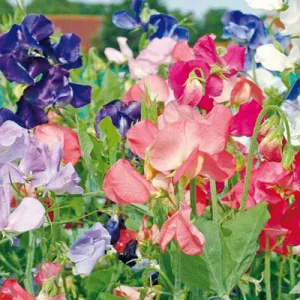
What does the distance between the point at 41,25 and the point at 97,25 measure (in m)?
28.4

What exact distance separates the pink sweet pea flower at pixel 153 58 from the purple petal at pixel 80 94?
0.78 ft

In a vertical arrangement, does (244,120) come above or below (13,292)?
above

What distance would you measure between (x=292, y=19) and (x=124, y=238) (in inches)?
13.9

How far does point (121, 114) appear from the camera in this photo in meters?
1.16

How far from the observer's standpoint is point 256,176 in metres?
0.96

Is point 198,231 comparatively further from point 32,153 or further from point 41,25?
point 41,25

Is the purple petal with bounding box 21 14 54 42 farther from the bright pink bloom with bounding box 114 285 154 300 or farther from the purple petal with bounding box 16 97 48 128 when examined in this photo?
the bright pink bloom with bounding box 114 285 154 300

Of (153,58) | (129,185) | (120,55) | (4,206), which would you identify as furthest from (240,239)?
(120,55)

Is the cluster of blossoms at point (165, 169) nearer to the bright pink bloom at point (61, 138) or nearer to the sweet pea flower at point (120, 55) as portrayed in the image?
the bright pink bloom at point (61, 138)

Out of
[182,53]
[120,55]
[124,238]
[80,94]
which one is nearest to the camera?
[182,53]

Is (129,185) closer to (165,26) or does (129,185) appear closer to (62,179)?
(62,179)

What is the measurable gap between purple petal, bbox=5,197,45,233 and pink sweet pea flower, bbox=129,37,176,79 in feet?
2.21

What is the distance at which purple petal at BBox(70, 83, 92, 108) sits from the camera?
129 cm

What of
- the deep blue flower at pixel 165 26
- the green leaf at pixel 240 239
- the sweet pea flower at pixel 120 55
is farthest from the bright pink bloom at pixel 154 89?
the sweet pea flower at pixel 120 55
